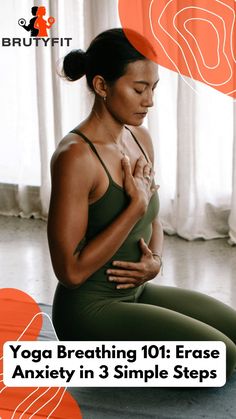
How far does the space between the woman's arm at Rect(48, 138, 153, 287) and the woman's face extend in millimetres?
145

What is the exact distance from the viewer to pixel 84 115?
4.23 metres

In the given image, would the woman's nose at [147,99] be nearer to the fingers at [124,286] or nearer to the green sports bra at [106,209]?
the green sports bra at [106,209]

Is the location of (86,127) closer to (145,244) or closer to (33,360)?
(145,244)

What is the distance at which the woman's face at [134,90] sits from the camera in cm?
199

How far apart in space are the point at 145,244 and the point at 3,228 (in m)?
2.31

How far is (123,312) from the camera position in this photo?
2.10m

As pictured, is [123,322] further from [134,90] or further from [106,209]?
[134,90]

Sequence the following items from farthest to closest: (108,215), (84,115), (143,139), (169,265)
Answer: (84,115) → (169,265) → (143,139) → (108,215)

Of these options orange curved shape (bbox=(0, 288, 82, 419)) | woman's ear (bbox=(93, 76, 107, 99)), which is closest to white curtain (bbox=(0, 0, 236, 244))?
orange curved shape (bbox=(0, 288, 82, 419))

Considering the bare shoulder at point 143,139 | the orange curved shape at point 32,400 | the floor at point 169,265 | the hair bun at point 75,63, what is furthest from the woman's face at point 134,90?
the floor at point 169,265

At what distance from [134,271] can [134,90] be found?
19.3 inches

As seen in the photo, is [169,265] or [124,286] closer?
[124,286]

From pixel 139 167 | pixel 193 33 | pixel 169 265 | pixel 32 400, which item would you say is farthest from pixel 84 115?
pixel 32 400

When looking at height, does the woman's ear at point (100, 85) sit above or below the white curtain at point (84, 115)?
above
